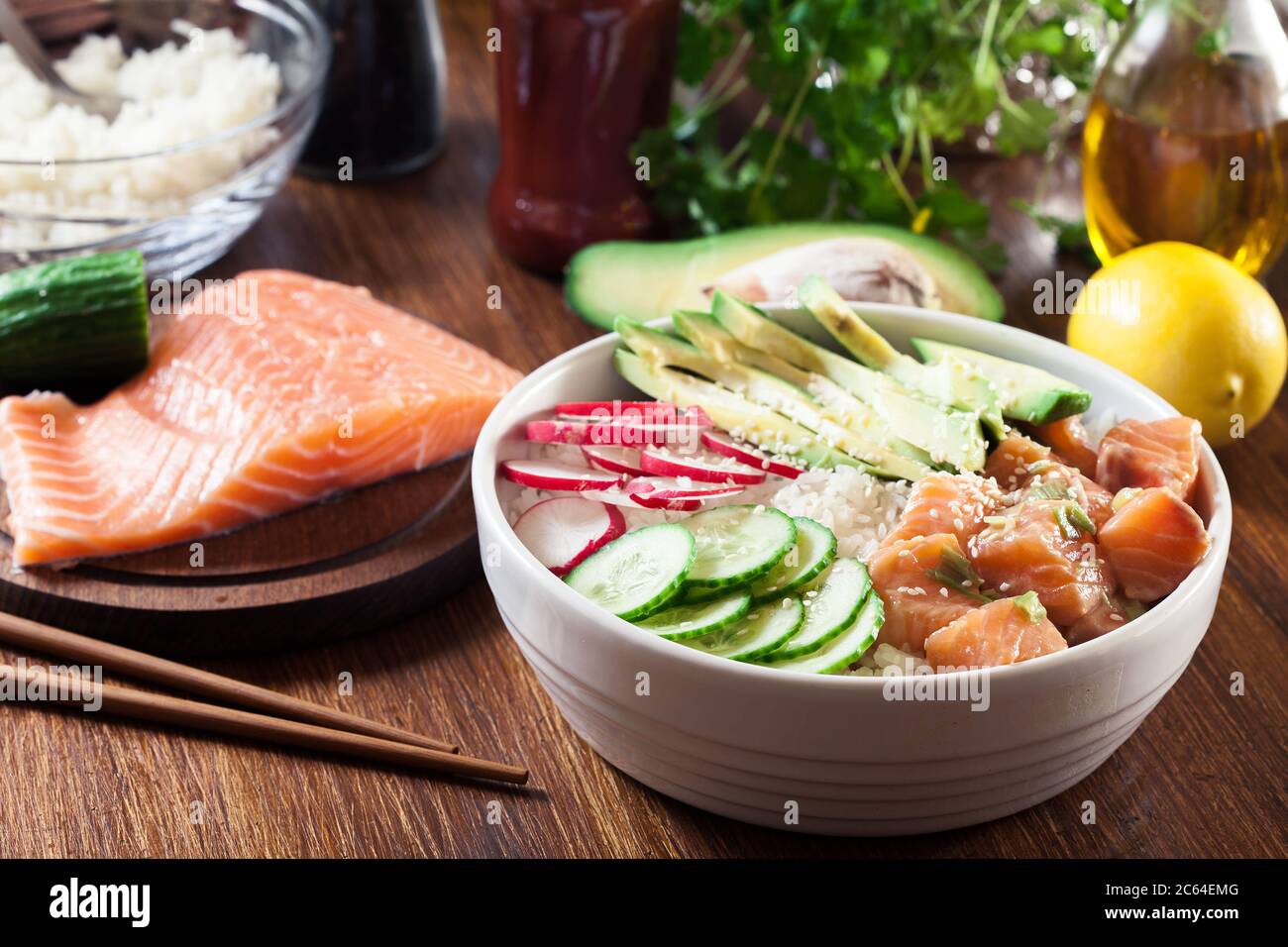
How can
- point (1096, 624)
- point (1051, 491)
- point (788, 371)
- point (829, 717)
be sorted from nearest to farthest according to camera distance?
point (829, 717) < point (1096, 624) < point (1051, 491) < point (788, 371)

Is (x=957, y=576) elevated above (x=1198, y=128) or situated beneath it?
situated beneath

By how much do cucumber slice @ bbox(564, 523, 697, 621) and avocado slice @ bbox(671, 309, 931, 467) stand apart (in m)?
0.26

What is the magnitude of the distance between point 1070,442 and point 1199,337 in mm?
358

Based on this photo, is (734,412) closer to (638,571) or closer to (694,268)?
(638,571)

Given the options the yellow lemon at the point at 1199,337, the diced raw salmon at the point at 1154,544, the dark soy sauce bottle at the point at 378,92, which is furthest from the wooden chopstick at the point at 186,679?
the dark soy sauce bottle at the point at 378,92

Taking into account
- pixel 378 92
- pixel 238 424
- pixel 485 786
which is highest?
pixel 378 92

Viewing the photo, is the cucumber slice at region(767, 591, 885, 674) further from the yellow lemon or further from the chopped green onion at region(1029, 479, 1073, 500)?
the yellow lemon

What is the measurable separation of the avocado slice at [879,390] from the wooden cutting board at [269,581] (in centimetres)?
37

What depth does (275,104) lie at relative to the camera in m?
2.10

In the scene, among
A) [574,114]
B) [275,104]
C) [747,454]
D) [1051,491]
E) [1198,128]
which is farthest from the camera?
[275,104]

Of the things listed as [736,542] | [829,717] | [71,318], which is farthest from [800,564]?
[71,318]

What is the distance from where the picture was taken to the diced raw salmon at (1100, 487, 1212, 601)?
1.15m

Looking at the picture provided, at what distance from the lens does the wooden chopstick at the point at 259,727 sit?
1245 mm

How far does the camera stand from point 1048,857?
118 centimetres
